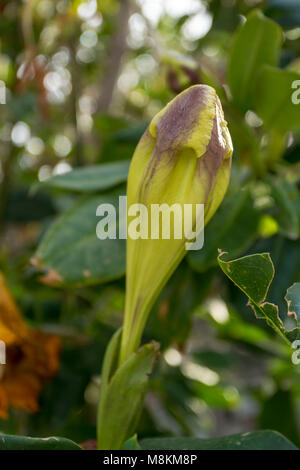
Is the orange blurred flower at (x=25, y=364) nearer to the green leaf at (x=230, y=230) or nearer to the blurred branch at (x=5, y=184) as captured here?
the green leaf at (x=230, y=230)

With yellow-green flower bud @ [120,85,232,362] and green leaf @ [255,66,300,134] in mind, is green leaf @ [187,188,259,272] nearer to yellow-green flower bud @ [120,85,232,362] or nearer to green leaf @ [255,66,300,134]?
green leaf @ [255,66,300,134]

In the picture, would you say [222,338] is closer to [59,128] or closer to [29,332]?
[29,332]

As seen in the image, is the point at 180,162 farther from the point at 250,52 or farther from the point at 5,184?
the point at 5,184

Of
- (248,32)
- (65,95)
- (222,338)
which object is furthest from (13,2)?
(222,338)

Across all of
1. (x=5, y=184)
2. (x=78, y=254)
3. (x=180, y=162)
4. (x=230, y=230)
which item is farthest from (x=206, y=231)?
(x=5, y=184)

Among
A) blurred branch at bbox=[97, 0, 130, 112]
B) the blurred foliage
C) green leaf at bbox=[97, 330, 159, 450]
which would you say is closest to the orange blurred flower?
the blurred foliage

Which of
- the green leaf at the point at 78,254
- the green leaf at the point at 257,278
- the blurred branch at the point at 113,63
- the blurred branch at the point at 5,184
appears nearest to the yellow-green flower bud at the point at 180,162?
the green leaf at the point at 257,278
